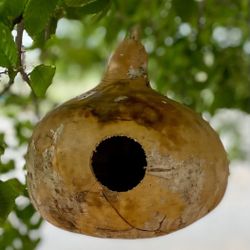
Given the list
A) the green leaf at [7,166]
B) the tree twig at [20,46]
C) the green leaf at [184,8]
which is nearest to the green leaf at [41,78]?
the tree twig at [20,46]

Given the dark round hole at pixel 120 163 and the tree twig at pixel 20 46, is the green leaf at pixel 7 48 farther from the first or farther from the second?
the dark round hole at pixel 120 163

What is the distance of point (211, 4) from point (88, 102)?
1047mm

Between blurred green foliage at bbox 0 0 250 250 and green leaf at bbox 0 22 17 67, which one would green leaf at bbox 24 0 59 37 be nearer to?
green leaf at bbox 0 22 17 67

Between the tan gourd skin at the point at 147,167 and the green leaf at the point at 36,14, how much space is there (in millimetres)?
159

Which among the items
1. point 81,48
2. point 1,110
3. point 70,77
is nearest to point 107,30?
point 1,110

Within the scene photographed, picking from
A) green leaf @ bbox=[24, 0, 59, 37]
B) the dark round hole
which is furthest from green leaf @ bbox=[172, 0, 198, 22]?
green leaf @ bbox=[24, 0, 59, 37]

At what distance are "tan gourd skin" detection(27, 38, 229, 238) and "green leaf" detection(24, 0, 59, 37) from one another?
0.16 metres

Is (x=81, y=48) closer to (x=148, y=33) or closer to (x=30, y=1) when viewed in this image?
(x=148, y=33)

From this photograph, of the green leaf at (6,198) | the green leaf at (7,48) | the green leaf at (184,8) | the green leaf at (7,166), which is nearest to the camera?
the green leaf at (7,48)

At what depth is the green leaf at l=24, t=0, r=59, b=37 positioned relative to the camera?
3.90 feet

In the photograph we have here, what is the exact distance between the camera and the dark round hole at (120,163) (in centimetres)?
139

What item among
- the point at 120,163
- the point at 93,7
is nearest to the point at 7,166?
the point at 120,163

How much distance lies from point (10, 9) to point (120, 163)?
401mm

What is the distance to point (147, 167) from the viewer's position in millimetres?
1250
